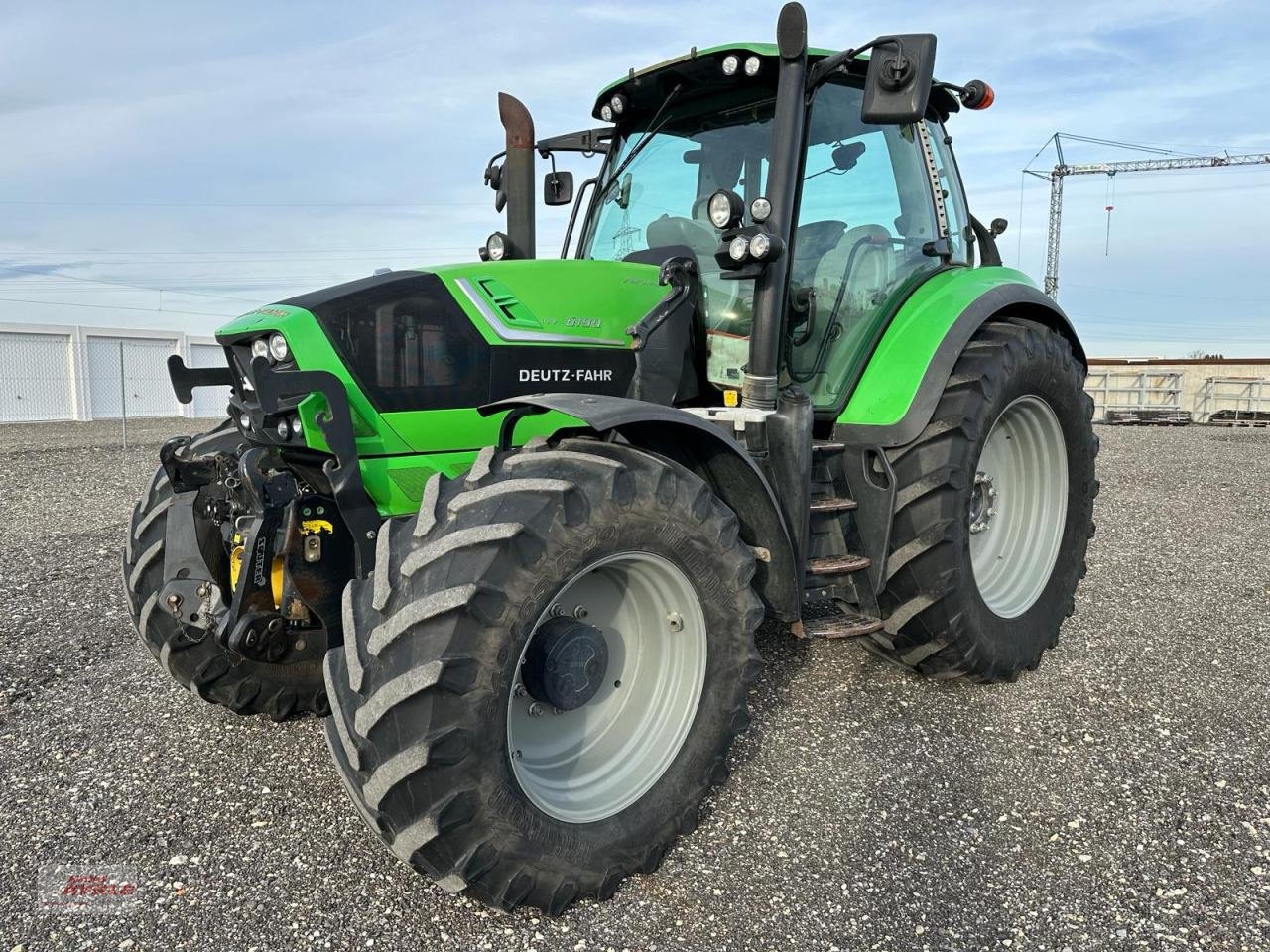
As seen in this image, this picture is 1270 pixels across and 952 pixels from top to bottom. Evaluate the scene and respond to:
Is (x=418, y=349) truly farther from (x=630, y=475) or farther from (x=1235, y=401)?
(x=1235, y=401)

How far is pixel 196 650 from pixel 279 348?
1.21 m

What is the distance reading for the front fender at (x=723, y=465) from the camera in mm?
2594

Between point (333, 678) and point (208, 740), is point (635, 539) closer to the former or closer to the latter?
point (333, 678)

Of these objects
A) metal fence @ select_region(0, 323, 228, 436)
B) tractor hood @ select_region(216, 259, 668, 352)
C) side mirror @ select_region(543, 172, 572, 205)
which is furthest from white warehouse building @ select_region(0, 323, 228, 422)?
tractor hood @ select_region(216, 259, 668, 352)

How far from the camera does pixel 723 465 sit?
9.61ft

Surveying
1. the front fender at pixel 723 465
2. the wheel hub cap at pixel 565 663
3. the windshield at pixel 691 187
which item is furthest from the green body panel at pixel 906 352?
the wheel hub cap at pixel 565 663

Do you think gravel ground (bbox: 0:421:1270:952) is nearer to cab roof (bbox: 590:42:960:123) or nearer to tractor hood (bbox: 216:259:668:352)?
tractor hood (bbox: 216:259:668:352)

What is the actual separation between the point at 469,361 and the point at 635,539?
2.97ft

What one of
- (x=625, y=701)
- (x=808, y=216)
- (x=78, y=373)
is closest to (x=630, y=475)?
(x=625, y=701)

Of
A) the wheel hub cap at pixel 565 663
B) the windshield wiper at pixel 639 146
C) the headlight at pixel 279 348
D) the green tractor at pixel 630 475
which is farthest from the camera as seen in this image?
the windshield wiper at pixel 639 146

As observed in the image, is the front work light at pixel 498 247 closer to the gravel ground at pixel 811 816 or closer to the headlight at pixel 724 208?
the headlight at pixel 724 208

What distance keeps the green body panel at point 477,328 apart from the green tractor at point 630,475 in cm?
1

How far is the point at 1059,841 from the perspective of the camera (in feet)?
8.84

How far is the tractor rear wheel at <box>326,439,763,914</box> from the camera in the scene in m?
2.07
